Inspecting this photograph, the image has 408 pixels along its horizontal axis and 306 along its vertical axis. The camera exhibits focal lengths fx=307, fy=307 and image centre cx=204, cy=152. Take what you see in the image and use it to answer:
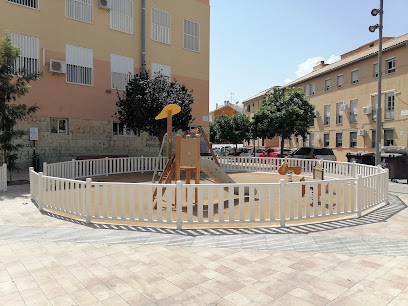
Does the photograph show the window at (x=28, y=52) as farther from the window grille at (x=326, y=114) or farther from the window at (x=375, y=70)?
the window grille at (x=326, y=114)

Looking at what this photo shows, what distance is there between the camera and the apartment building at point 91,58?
16.9 m

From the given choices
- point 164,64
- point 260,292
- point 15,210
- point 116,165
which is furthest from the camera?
point 164,64

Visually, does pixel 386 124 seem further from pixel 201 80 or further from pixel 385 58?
pixel 201 80

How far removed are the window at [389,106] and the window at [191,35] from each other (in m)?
16.0

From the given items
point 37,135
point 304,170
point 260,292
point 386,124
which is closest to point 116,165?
point 37,135

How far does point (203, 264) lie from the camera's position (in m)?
4.25

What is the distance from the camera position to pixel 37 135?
54.7 ft

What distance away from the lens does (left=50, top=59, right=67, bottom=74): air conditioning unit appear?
17125mm

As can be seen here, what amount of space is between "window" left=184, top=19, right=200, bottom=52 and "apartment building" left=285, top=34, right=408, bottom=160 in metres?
14.5

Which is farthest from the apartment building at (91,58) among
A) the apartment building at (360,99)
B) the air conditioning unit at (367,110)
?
the apartment building at (360,99)

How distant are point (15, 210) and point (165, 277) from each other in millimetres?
5447

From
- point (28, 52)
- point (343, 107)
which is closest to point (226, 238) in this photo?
point (28, 52)

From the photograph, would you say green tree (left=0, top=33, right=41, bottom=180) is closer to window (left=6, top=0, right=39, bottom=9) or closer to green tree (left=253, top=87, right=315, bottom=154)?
window (left=6, top=0, right=39, bottom=9)

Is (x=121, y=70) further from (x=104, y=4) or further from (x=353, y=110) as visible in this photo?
(x=353, y=110)
